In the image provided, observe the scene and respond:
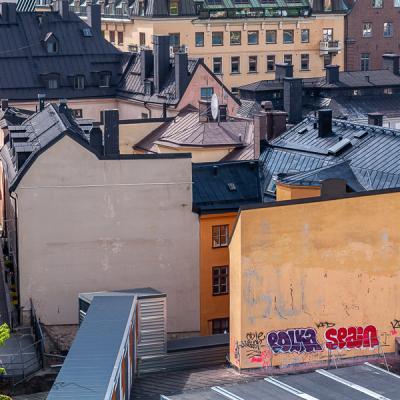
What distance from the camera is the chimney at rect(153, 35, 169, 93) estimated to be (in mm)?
99938

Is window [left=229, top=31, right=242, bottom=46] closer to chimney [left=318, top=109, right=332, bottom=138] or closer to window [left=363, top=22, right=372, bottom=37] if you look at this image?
window [left=363, top=22, right=372, bottom=37]

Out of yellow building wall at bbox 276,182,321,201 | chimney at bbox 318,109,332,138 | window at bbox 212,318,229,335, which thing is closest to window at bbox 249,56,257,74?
chimney at bbox 318,109,332,138

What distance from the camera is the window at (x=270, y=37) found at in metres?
132

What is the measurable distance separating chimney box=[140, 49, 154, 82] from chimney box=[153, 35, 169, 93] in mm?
1014

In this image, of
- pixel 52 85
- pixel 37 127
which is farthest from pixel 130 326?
pixel 52 85

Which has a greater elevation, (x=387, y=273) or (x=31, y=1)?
(x=31, y=1)

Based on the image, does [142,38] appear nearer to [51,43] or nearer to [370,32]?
[370,32]

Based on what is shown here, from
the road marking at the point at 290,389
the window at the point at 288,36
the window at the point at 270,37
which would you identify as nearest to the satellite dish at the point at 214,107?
the road marking at the point at 290,389

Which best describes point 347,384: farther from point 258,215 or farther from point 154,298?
point 154,298

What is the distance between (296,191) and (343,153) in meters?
6.37

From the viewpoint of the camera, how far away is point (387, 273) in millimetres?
59312

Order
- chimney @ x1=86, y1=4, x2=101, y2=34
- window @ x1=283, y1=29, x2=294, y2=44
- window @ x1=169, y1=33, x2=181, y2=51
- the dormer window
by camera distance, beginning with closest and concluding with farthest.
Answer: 1. the dormer window
2. chimney @ x1=86, y1=4, x2=101, y2=34
3. window @ x1=169, y1=33, x2=181, y2=51
4. window @ x1=283, y1=29, x2=294, y2=44

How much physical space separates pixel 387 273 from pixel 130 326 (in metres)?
9.98

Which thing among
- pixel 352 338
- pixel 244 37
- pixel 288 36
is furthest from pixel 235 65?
pixel 352 338
